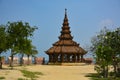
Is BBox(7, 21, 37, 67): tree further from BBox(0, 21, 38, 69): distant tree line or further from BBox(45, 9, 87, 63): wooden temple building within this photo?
BBox(45, 9, 87, 63): wooden temple building

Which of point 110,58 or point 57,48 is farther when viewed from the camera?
point 57,48

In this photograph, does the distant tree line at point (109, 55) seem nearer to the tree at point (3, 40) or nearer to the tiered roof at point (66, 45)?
the tree at point (3, 40)

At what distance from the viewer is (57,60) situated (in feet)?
205

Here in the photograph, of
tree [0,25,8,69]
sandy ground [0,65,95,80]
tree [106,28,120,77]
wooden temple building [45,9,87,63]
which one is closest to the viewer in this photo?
→ sandy ground [0,65,95,80]

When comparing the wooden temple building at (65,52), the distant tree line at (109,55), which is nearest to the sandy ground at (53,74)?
the distant tree line at (109,55)

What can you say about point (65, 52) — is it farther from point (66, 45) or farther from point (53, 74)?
point (53, 74)

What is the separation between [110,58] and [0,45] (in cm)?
1243

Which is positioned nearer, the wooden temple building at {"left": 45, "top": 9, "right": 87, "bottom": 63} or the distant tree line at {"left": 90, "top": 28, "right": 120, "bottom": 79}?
the distant tree line at {"left": 90, "top": 28, "right": 120, "bottom": 79}

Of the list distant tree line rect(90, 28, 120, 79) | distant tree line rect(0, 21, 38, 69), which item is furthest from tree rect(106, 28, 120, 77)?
distant tree line rect(0, 21, 38, 69)

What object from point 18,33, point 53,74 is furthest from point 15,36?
point 53,74

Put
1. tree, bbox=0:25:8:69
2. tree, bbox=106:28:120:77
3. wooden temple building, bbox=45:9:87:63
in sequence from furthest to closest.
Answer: wooden temple building, bbox=45:9:87:63 → tree, bbox=0:25:8:69 → tree, bbox=106:28:120:77

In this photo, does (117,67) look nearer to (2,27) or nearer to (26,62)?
(2,27)

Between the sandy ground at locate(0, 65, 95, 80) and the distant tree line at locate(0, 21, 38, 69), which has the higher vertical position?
the distant tree line at locate(0, 21, 38, 69)

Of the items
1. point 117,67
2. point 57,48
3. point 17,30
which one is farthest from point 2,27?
point 57,48
